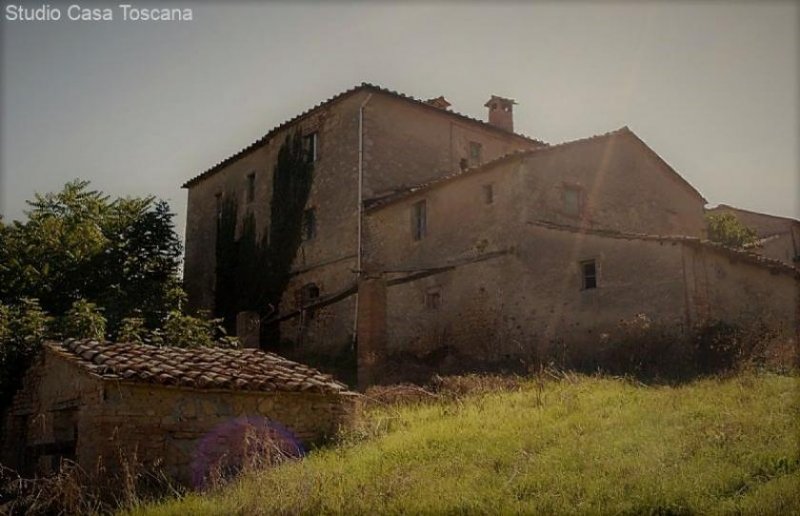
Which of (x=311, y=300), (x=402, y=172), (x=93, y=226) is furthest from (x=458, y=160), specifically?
(x=93, y=226)

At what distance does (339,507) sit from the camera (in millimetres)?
8258

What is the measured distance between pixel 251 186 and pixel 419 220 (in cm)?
897

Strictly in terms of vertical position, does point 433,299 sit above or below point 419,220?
below

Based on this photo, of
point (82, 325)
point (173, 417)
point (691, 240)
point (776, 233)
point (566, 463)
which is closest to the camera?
point (566, 463)

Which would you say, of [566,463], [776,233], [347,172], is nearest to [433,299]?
[347,172]

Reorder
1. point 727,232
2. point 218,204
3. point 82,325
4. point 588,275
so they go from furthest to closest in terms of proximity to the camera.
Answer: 1. point 218,204
2. point 727,232
3. point 588,275
4. point 82,325

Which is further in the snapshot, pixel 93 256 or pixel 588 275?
pixel 93 256

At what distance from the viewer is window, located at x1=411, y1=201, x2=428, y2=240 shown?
22.5 m

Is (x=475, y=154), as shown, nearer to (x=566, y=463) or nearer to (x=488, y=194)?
(x=488, y=194)

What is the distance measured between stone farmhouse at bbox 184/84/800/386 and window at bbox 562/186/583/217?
0.06 meters

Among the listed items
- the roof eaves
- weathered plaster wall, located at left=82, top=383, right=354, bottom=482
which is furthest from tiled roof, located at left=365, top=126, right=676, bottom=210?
weathered plaster wall, located at left=82, top=383, right=354, bottom=482

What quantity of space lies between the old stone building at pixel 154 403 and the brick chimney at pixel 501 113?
1659 centimetres

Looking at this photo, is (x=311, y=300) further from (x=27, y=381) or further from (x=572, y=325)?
(x=27, y=381)

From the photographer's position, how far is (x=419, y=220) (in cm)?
2284
